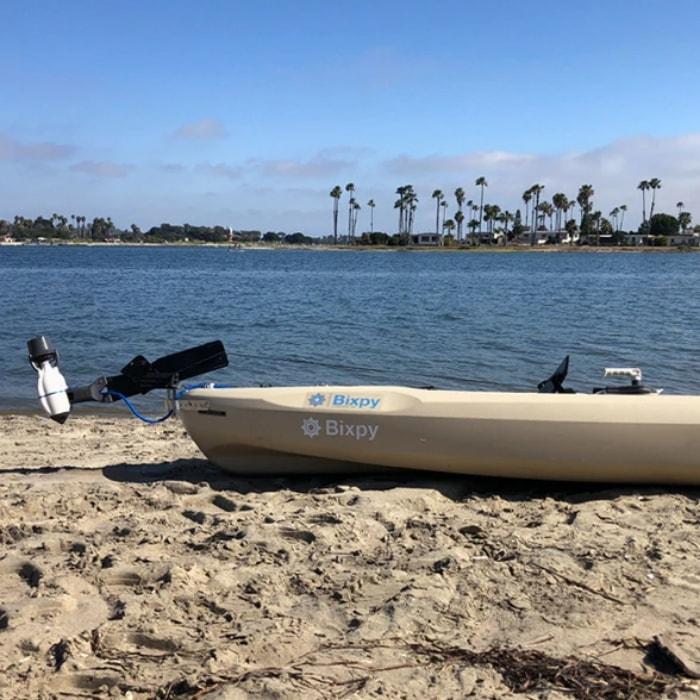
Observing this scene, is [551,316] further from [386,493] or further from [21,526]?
[21,526]

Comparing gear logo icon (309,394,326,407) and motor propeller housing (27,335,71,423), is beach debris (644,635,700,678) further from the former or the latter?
motor propeller housing (27,335,71,423)

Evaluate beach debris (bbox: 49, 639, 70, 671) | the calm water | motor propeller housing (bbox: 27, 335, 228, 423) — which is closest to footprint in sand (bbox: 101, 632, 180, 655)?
beach debris (bbox: 49, 639, 70, 671)

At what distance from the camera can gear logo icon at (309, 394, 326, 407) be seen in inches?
216

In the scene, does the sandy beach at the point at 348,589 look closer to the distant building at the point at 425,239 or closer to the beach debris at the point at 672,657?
the beach debris at the point at 672,657

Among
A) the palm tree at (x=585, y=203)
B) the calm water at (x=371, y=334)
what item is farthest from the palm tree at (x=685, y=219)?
the calm water at (x=371, y=334)

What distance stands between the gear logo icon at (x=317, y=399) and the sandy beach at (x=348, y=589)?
2.01 feet

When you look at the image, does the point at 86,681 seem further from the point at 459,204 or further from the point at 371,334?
the point at 459,204

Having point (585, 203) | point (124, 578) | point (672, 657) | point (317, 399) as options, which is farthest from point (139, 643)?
point (585, 203)

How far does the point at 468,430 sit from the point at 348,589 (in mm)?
1904

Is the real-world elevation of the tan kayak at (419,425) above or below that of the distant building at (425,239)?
below

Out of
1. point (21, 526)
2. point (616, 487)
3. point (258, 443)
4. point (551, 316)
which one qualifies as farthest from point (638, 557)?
point (551, 316)

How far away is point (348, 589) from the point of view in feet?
12.2

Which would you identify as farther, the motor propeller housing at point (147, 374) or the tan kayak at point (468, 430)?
the motor propeller housing at point (147, 374)

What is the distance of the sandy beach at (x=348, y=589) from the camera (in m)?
2.96
